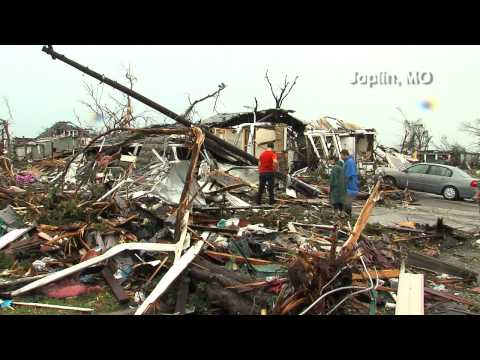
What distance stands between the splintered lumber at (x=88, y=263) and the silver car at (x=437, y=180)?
13.3 metres

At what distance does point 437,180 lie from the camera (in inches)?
648

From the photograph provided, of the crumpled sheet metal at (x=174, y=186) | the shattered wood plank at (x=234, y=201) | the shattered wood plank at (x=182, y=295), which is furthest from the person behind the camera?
the shattered wood plank at (x=234, y=201)

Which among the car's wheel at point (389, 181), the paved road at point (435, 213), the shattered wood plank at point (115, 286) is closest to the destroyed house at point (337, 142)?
the car's wheel at point (389, 181)

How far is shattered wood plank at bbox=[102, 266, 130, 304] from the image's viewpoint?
5.23 metres

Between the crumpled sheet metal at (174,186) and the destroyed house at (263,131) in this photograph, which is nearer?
the crumpled sheet metal at (174,186)

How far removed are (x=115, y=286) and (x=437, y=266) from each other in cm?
461

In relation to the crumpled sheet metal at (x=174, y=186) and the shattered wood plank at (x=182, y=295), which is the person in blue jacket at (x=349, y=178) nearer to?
the crumpled sheet metal at (x=174, y=186)

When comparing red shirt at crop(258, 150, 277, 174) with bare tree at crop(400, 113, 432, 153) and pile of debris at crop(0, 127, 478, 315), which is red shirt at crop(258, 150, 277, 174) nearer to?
pile of debris at crop(0, 127, 478, 315)

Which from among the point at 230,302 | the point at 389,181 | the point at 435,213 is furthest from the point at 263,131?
the point at 230,302

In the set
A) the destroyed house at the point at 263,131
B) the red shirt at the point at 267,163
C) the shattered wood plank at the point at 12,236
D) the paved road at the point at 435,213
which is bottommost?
the paved road at the point at 435,213

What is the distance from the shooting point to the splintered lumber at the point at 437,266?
245 inches

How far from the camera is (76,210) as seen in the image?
784 cm
